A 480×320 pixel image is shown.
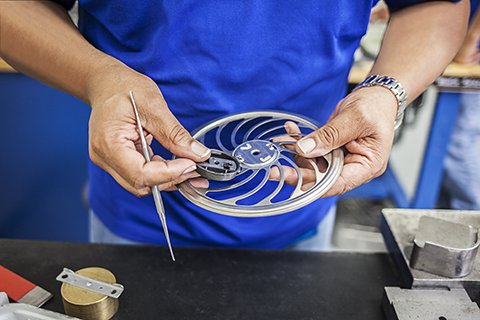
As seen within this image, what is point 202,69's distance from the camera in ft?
2.68

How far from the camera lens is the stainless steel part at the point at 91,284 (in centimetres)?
61

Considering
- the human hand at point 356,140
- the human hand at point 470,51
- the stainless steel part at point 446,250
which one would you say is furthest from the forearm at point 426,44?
the human hand at point 470,51

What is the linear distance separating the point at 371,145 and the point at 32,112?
1753mm

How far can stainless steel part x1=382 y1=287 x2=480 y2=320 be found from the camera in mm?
595

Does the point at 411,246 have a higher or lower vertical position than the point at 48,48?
lower

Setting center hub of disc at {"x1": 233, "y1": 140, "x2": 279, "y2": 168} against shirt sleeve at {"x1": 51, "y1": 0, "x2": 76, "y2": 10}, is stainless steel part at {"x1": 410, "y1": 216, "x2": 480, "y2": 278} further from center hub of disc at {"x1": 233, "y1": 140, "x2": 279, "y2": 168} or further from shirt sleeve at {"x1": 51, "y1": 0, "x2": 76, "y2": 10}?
shirt sleeve at {"x1": 51, "y1": 0, "x2": 76, "y2": 10}

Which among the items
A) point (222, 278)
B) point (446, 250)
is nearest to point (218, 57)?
point (222, 278)

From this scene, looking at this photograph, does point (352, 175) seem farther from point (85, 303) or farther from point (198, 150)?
point (85, 303)

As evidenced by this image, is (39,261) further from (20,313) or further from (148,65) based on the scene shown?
(148,65)

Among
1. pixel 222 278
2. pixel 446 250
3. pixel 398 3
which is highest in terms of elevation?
pixel 398 3

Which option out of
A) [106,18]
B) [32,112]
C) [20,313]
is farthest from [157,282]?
[32,112]

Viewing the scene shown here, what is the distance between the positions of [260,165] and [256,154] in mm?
39

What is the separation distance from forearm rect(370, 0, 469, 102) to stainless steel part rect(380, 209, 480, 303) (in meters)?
0.30

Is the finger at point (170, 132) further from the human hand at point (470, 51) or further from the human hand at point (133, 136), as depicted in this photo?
the human hand at point (470, 51)
